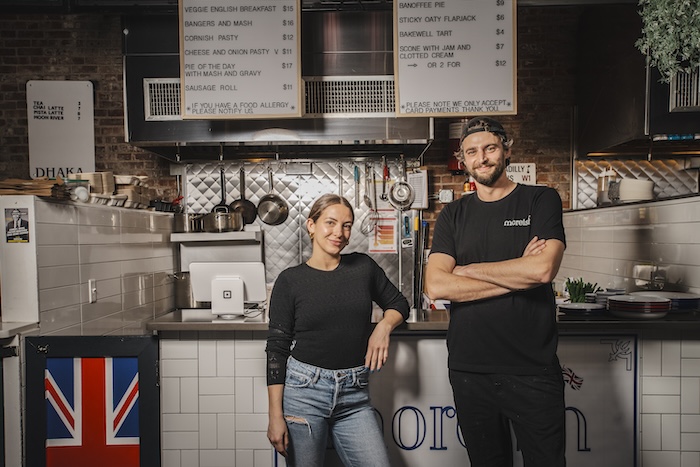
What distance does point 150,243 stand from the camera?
4465 millimetres

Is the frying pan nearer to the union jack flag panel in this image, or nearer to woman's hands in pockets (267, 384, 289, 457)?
the union jack flag panel

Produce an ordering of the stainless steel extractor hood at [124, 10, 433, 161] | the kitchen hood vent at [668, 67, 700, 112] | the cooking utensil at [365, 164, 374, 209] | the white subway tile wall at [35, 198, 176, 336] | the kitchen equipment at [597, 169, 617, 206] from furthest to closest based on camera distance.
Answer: the cooking utensil at [365, 164, 374, 209] → the kitchen equipment at [597, 169, 617, 206] → the stainless steel extractor hood at [124, 10, 433, 161] → the kitchen hood vent at [668, 67, 700, 112] → the white subway tile wall at [35, 198, 176, 336]

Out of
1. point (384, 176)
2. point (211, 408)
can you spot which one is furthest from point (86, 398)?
point (384, 176)

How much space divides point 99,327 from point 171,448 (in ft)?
3.69

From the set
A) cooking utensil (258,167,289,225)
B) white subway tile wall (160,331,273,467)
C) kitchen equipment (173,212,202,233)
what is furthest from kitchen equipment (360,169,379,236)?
white subway tile wall (160,331,273,467)

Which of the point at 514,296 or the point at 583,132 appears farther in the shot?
the point at 583,132

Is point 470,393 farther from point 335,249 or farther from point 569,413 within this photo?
point 569,413

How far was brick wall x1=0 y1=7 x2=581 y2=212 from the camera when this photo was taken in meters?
5.14

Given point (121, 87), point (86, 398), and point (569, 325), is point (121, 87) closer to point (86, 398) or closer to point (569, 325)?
point (86, 398)

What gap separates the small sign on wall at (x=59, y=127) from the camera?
511 cm

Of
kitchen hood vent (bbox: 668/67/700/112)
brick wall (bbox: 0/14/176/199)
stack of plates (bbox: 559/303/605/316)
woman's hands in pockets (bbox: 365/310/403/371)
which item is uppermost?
brick wall (bbox: 0/14/176/199)

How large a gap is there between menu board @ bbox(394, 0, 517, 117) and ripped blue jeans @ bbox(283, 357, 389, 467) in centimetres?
186

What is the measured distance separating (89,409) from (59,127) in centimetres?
347

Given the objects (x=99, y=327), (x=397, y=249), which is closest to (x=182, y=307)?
(x=99, y=327)
